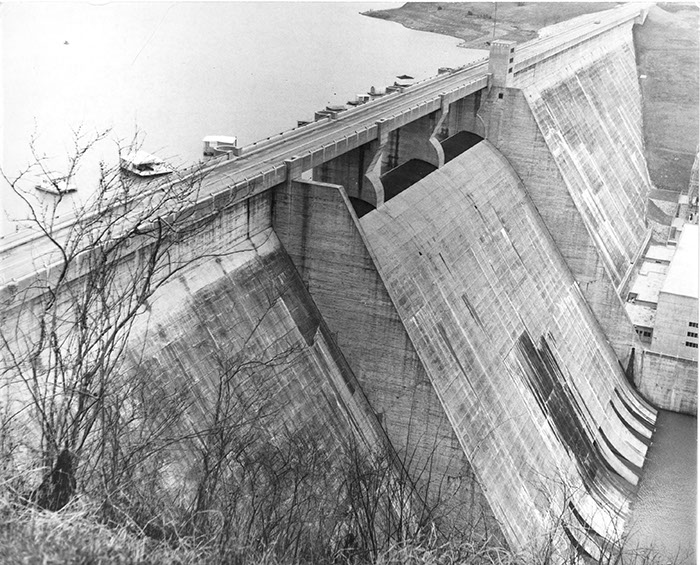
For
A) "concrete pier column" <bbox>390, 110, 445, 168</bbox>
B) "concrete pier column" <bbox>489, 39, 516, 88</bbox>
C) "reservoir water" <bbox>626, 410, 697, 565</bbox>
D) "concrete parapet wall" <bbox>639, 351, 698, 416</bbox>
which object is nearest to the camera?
"reservoir water" <bbox>626, 410, 697, 565</bbox>

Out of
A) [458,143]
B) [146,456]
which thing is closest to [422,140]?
[458,143]

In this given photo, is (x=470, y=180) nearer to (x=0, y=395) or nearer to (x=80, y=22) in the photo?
(x=0, y=395)

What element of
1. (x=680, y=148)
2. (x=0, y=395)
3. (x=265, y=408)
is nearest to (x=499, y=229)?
(x=265, y=408)

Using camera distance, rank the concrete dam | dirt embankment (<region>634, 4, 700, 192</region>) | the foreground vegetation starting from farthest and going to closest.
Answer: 1. dirt embankment (<region>634, 4, 700, 192</region>)
2. the concrete dam
3. the foreground vegetation

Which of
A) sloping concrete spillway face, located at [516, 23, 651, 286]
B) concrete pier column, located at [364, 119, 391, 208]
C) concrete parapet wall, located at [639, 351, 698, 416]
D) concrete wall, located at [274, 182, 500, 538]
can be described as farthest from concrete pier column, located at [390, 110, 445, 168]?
concrete parapet wall, located at [639, 351, 698, 416]

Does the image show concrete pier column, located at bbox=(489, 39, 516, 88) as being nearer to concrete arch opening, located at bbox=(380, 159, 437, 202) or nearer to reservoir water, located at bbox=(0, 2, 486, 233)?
concrete arch opening, located at bbox=(380, 159, 437, 202)

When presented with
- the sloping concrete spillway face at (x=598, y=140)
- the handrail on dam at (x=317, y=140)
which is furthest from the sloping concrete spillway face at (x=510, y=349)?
the sloping concrete spillway face at (x=598, y=140)

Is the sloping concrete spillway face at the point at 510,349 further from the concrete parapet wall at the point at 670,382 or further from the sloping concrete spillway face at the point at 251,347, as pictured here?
the sloping concrete spillway face at the point at 251,347
